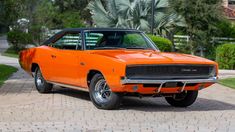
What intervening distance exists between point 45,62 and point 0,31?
64.2 meters

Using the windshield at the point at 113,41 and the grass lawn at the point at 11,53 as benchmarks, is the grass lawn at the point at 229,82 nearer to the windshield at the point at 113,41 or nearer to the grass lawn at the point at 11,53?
the windshield at the point at 113,41

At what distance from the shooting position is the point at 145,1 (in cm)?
3372

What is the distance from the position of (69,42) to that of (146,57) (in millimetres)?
2494

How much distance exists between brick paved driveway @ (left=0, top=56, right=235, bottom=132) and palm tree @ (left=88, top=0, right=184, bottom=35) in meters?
20.0

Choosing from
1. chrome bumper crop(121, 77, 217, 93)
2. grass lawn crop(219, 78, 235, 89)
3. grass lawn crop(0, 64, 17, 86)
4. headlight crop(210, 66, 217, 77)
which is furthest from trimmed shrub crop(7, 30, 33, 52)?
chrome bumper crop(121, 77, 217, 93)

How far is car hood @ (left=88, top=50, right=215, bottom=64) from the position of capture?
976cm

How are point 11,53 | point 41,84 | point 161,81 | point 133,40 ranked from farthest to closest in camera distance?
point 11,53 → point 41,84 → point 133,40 → point 161,81

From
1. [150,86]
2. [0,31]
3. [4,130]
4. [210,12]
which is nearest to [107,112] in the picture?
[150,86]

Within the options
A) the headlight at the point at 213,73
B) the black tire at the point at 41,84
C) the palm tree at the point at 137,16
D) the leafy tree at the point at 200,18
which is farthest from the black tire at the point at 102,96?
the palm tree at the point at 137,16

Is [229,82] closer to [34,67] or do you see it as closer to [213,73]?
[34,67]

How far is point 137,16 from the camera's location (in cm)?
3322

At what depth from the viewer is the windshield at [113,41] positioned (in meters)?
11.2

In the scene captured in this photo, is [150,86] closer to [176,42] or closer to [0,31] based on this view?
[176,42]

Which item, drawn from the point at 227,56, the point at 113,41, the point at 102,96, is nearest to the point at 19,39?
the point at 227,56
